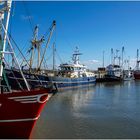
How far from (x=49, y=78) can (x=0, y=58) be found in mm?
28319

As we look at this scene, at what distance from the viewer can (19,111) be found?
1330 cm

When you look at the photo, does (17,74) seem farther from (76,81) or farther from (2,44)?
(2,44)

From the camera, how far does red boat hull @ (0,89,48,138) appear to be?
13062 millimetres

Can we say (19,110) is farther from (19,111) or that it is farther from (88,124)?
(88,124)

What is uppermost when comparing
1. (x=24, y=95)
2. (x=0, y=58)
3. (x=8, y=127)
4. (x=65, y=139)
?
(x=0, y=58)

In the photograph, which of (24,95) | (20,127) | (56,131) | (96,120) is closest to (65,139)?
(56,131)

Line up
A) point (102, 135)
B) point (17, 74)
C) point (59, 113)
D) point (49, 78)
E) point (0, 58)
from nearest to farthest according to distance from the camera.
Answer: point (0, 58), point (102, 135), point (59, 113), point (17, 74), point (49, 78)

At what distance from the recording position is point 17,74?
1468 inches

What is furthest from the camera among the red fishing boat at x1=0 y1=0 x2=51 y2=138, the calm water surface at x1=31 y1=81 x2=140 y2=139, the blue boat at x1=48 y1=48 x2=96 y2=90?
the blue boat at x1=48 y1=48 x2=96 y2=90

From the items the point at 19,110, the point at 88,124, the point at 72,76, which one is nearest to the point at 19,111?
the point at 19,110

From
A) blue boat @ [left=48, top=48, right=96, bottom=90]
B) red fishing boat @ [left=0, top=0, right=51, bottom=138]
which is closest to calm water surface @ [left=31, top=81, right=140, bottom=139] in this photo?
red fishing boat @ [left=0, top=0, right=51, bottom=138]

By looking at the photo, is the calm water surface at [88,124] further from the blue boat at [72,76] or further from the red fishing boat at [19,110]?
the blue boat at [72,76]

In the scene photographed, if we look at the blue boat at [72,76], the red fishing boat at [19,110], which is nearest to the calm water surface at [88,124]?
the red fishing boat at [19,110]

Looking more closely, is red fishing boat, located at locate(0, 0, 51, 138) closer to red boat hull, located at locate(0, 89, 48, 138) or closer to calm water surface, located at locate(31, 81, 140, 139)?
red boat hull, located at locate(0, 89, 48, 138)
